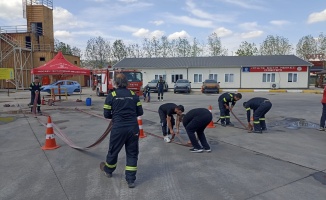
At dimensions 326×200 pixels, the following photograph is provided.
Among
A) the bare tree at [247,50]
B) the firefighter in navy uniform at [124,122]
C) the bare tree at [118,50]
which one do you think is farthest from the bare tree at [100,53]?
the firefighter in navy uniform at [124,122]

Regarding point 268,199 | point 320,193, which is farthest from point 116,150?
point 320,193

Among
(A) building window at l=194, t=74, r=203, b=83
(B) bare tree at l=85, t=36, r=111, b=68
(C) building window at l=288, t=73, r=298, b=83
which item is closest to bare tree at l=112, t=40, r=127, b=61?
(B) bare tree at l=85, t=36, r=111, b=68

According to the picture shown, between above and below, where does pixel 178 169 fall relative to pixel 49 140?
below

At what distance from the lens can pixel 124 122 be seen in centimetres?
412

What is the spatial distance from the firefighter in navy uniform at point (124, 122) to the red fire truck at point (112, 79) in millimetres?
14441

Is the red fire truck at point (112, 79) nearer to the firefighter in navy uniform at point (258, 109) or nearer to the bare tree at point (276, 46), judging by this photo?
the firefighter in navy uniform at point (258, 109)

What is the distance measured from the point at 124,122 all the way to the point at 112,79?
1643cm

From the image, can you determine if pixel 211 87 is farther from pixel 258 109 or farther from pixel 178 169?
pixel 178 169

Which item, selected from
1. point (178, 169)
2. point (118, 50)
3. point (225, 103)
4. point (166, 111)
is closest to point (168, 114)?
point (166, 111)

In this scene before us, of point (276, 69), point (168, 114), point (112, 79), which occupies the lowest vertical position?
point (168, 114)

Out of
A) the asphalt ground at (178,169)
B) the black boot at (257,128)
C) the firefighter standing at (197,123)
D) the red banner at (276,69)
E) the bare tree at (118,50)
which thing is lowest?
the asphalt ground at (178,169)

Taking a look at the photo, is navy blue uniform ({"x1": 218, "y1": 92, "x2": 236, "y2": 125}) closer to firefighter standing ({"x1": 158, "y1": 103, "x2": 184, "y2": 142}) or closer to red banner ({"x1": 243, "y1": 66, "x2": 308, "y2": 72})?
firefighter standing ({"x1": 158, "y1": 103, "x2": 184, "y2": 142})

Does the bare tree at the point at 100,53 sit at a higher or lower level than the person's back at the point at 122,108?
higher

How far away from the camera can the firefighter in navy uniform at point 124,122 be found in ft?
13.5
